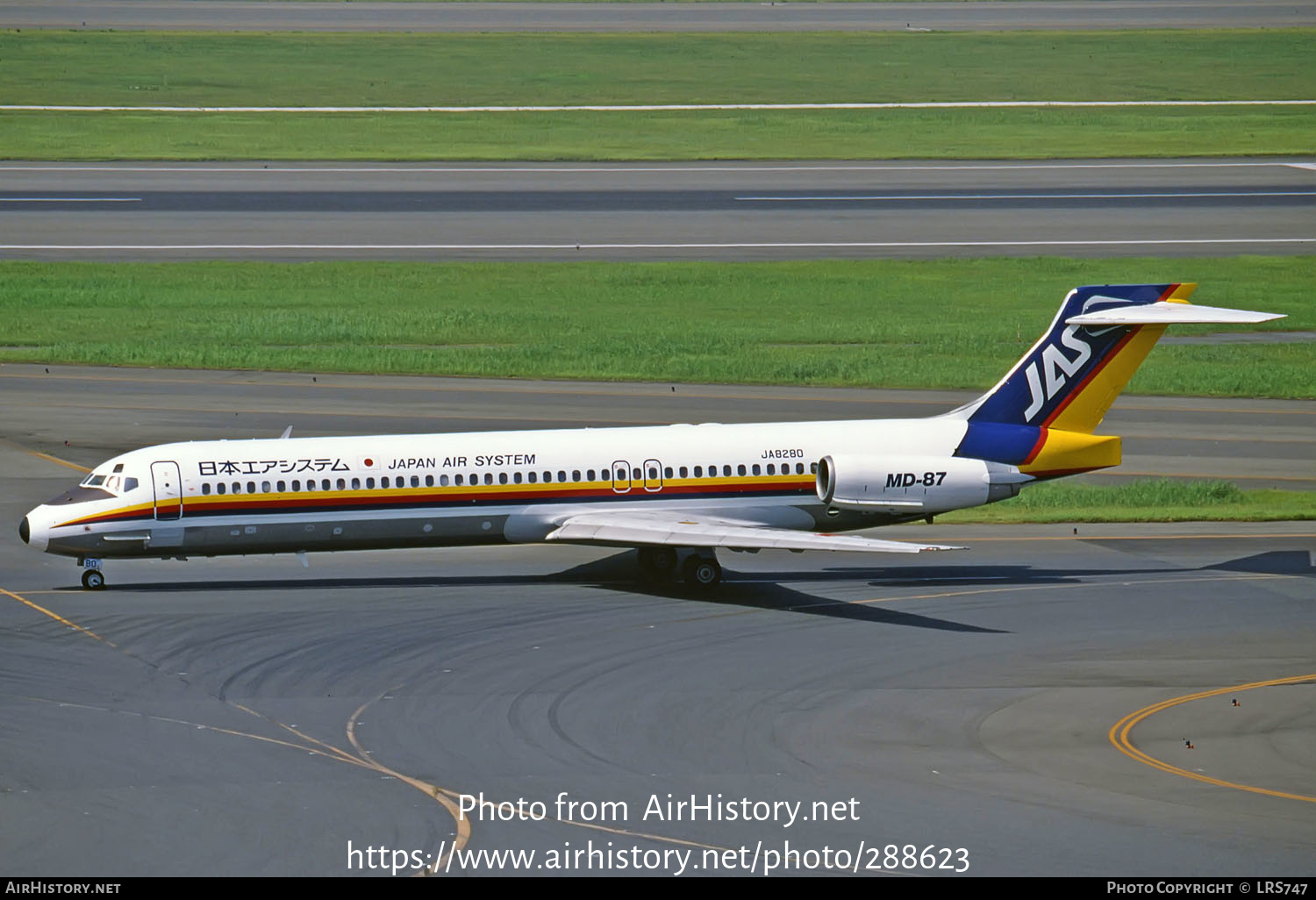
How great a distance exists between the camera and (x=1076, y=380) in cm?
4062

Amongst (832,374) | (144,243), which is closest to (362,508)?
(832,374)

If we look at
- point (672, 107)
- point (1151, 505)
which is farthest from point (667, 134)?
point (1151, 505)

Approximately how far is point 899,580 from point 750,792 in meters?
14.7

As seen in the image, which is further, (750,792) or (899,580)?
(899,580)

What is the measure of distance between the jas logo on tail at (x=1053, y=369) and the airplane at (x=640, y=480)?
1.5 inches

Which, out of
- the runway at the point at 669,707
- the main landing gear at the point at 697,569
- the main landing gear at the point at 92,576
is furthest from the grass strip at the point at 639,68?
the main landing gear at the point at 92,576

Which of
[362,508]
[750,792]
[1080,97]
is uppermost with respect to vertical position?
[1080,97]

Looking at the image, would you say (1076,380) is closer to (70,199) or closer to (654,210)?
(654,210)

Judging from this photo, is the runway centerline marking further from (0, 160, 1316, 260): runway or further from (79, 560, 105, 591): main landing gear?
(0, 160, 1316, 260): runway

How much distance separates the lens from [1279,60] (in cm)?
Result: 12825

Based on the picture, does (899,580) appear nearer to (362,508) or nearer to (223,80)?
(362,508)

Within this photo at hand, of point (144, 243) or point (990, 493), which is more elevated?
point (144, 243)

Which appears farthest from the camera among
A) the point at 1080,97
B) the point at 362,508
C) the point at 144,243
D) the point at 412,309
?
the point at 1080,97

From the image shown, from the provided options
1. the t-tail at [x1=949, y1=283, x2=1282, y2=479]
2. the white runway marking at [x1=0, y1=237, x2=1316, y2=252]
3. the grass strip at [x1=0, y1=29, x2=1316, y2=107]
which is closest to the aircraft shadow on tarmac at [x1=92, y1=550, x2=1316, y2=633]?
the t-tail at [x1=949, y1=283, x2=1282, y2=479]
